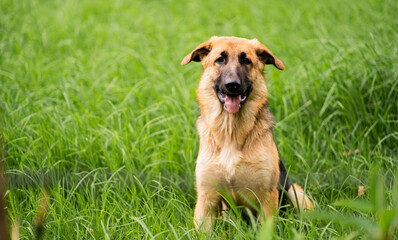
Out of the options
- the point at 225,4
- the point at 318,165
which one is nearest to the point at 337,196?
the point at 318,165

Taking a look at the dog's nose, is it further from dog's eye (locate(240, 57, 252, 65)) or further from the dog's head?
dog's eye (locate(240, 57, 252, 65))

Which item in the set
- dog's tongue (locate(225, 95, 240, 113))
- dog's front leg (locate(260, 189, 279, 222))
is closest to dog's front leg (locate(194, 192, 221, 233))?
dog's front leg (locate(260, 189, 279, 222))

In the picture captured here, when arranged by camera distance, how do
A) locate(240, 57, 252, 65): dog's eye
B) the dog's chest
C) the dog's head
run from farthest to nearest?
1. locate(240, 57, 252, 65): dog's eye
2. the dog's head
3. the dog's chest

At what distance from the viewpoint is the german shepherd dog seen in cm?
266

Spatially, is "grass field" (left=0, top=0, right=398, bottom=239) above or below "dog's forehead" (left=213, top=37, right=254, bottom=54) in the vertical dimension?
below

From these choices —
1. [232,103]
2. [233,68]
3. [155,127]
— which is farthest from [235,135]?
[155,127]

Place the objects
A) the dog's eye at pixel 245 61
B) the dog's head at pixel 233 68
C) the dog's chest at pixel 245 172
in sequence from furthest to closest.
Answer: the dog's eye at pixel 245 61 → the dog's head at pixel 233 68 → the dog's chest at pixel 245 172

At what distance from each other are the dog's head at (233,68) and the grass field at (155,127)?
0.77m

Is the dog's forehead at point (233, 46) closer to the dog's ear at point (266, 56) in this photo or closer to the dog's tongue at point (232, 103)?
the dog's ear at point (266, 56)

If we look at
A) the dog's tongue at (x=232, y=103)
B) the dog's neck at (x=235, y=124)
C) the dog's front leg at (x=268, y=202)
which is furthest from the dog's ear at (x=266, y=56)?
the dog's front leg at (x=268, y=202)

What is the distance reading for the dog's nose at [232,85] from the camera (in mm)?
2684

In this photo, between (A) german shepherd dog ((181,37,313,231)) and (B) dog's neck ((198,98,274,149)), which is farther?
(B) dog's neck ((198,98,274,149))

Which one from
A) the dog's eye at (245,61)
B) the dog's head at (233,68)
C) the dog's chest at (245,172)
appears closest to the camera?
the dog's chest at (245,172)

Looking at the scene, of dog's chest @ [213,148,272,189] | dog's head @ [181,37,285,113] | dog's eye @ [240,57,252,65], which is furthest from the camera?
dog's eye @ [240,57,252,65]
